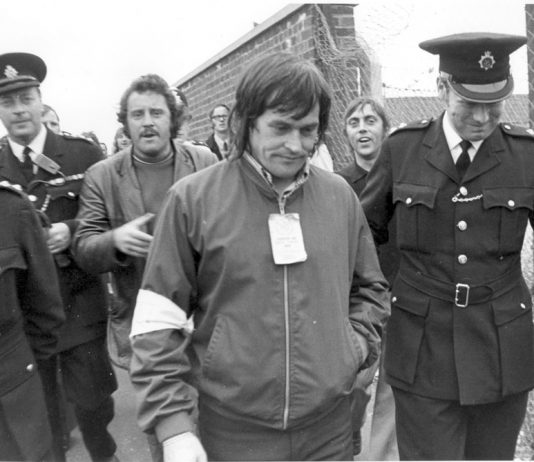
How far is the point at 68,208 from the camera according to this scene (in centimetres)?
342

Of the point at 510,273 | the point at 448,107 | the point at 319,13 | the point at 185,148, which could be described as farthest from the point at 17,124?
the point at 319,13

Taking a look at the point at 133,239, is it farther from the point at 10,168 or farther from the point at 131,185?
the point at 10,168

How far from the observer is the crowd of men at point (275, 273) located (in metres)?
1.92

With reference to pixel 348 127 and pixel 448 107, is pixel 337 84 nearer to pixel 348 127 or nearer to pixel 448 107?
pixel 348 127

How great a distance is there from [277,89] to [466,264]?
1.07 metres

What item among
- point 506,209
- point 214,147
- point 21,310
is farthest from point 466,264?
point 214,147

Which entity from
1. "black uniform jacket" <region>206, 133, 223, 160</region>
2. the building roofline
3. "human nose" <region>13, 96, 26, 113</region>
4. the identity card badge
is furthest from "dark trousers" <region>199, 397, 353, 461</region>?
"black uniform jacket" <region>206, 133, 223, 160</region>

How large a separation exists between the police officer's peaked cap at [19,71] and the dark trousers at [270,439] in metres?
2.13

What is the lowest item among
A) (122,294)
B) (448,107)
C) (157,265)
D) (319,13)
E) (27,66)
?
(122,294)

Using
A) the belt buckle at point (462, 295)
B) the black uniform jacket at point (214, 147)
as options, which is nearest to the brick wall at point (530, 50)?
the belt buckle at point (462, 295)

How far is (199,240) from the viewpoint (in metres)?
1.93

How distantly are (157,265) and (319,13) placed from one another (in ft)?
13.2

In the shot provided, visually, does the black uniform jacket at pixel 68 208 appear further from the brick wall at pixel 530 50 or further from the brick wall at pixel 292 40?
the brick wall at pixel 530 50

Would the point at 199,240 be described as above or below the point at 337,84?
below
